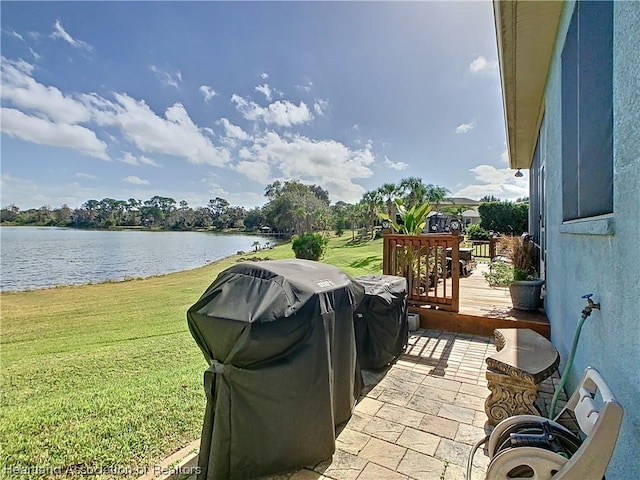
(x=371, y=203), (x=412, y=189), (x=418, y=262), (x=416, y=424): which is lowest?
(x=416, y=424)

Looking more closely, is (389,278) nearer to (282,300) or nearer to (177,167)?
(282,300)

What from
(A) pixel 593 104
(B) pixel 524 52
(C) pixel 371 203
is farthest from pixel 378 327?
(C) pixel 371 203

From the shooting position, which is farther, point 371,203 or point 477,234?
point 371,203

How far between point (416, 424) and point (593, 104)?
9.40 ft

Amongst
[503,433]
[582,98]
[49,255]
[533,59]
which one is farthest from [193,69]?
[49,255]

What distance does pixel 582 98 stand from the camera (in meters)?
2.48

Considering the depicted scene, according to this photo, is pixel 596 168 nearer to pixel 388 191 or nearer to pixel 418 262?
pixel 418 262

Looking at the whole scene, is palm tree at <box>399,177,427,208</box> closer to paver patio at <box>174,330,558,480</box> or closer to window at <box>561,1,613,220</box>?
paver patio at <box>174,330,558,480</box>

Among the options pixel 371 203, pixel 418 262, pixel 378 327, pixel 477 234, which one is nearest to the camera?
pixel 378 327

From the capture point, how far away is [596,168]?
2.33 metres

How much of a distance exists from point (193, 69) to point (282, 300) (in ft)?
59.4

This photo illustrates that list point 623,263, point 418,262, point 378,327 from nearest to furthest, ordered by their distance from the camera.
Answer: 1. point 623,263
2. point 378,327
3. point 418,262

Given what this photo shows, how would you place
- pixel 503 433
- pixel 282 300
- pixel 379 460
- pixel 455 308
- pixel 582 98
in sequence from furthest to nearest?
1. pixel 455 308
2. pixel 582 98
3. pixel 379 460
4. pixel 282 300
5. pixel 503 433

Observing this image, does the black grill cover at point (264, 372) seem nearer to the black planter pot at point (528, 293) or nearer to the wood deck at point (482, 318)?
the wood deck at point (482, 318)
